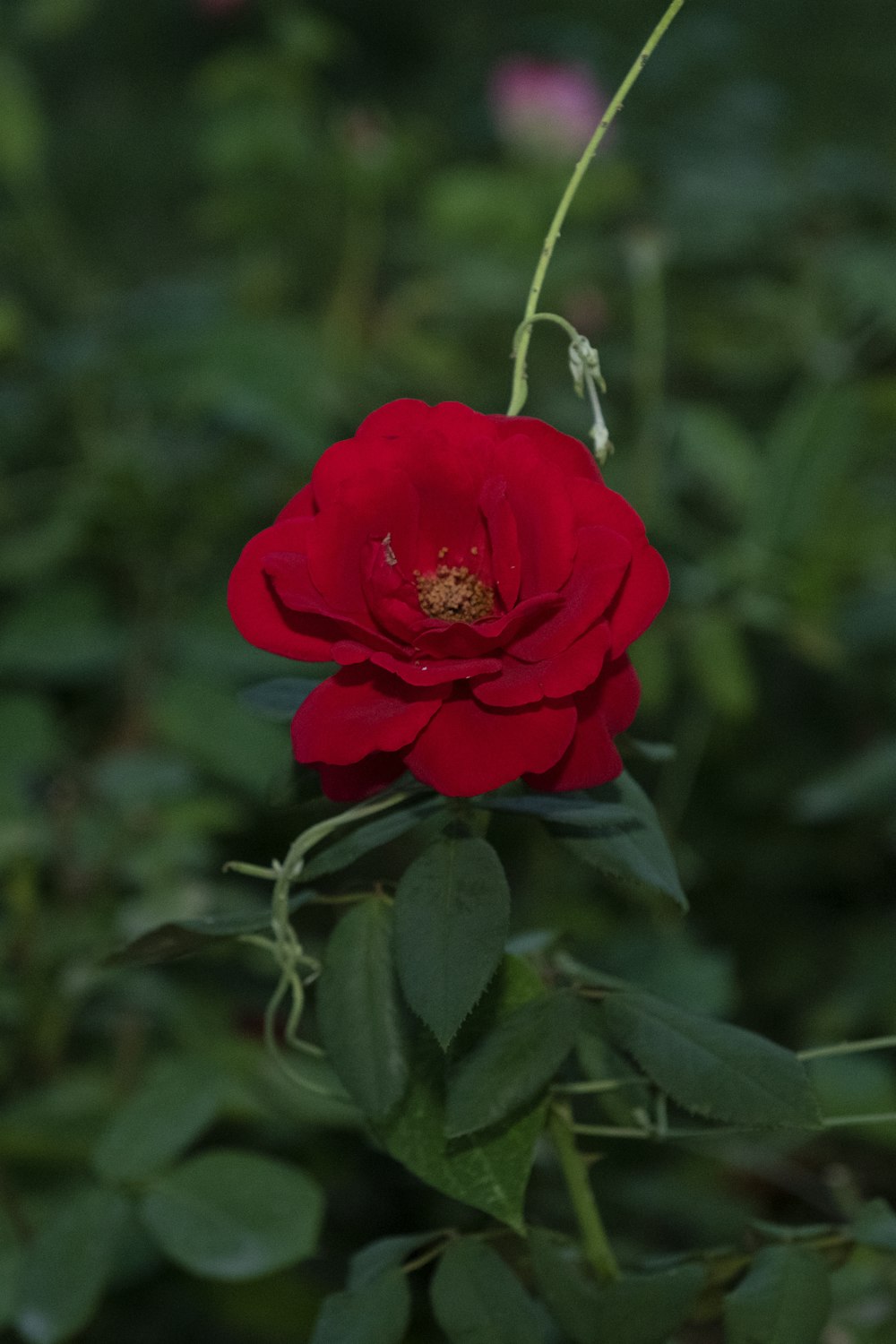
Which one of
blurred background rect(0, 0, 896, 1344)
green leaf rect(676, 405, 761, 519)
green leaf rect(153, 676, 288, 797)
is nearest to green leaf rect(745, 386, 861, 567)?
blurred background rect(0, 0, 896, 1344)

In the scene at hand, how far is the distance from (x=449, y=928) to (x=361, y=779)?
49 mm

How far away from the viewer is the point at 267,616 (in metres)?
0.44

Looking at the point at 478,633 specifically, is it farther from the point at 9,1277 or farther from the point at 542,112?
the point at 542,112

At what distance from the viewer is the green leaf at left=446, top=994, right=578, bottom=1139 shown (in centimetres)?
44

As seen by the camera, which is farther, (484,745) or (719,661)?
(719,661)

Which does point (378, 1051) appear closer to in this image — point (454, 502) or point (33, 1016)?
point (454, 502)

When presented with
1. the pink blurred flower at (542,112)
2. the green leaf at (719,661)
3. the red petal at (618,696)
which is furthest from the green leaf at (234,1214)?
the pink blurred flower at (542,112)

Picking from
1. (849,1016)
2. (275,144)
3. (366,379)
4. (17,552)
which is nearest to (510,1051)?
(849,1016)

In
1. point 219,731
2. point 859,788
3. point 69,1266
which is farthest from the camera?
point 219,731

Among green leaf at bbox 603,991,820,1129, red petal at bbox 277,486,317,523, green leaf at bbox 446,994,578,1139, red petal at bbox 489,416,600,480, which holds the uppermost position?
red petal at bbox 489,416,600,480

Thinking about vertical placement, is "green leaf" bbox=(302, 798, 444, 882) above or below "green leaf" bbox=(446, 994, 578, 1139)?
above

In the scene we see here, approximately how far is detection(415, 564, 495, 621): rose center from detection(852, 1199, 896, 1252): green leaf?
24cm

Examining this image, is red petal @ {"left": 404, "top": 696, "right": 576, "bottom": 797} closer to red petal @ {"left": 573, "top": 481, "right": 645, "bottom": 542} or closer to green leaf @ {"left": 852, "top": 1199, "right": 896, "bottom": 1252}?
red petal @ {"left": 573, "top": 481, "right": 645, "bottom": 542}

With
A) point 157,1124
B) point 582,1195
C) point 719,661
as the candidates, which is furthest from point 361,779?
point 719,661
